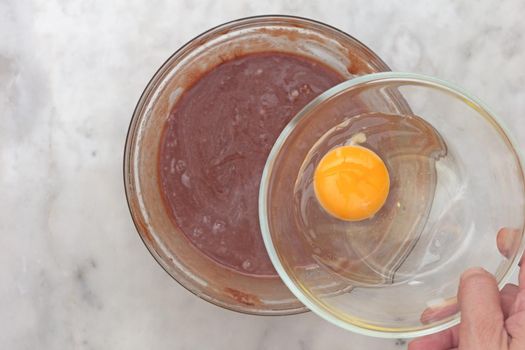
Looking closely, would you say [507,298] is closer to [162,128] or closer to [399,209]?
[399,209]

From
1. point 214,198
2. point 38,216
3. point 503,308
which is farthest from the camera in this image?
point 38,216

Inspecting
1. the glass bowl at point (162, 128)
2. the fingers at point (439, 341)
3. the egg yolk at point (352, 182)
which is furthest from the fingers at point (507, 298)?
the glass bowl at point (162, 128)

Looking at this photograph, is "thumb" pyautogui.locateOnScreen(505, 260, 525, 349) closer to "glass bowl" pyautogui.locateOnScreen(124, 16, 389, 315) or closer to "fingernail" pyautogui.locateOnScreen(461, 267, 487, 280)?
"fingernail" pyautogui.locateOnScreen(461, 267, 487, 280)

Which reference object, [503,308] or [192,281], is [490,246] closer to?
[503,308]

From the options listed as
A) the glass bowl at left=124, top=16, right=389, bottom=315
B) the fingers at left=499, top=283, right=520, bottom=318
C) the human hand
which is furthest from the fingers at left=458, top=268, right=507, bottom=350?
the glass bowl at left=124, top=16, right=389, bottom=315

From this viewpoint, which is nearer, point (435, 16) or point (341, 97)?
point (341, 97)

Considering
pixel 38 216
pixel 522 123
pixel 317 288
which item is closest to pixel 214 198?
pixel 317 288

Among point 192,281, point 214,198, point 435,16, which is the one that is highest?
point 435,16

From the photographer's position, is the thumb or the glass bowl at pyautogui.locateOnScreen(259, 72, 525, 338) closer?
the thumb
